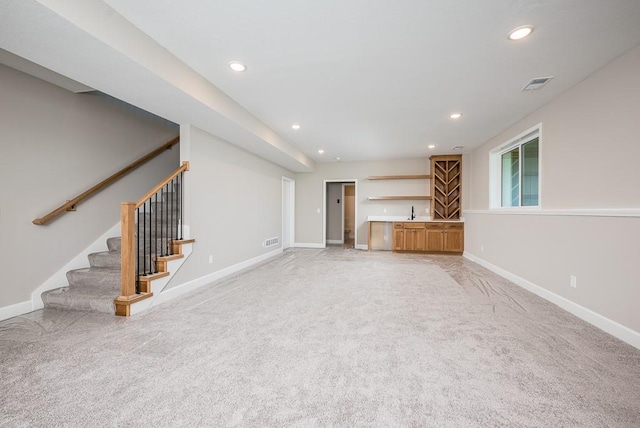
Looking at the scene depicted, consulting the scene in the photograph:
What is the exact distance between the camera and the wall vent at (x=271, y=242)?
20.2 ft

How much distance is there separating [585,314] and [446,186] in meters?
4.69

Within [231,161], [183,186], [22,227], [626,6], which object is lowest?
[22,227]

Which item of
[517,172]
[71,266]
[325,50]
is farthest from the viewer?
[517,172]

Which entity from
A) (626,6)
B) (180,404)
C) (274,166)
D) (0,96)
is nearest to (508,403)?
(180,404)

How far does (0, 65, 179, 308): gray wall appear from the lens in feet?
9.07

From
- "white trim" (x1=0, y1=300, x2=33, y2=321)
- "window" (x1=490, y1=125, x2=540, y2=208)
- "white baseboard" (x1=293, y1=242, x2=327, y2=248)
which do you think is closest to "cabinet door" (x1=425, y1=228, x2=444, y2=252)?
"window" (x1=490, y1=125, x2=540, y2=208)

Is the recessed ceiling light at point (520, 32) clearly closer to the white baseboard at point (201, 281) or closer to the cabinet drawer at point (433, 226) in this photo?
the white baseboard at point (201, 281)

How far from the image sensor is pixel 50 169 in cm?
314

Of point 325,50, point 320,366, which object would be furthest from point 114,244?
point 325,50

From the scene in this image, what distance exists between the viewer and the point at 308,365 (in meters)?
1.86

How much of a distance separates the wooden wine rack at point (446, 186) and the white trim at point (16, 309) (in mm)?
7483

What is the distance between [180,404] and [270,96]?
3266 mm

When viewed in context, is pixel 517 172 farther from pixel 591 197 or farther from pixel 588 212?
pixel 588 212

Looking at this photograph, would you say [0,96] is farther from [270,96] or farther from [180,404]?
[180,404]
